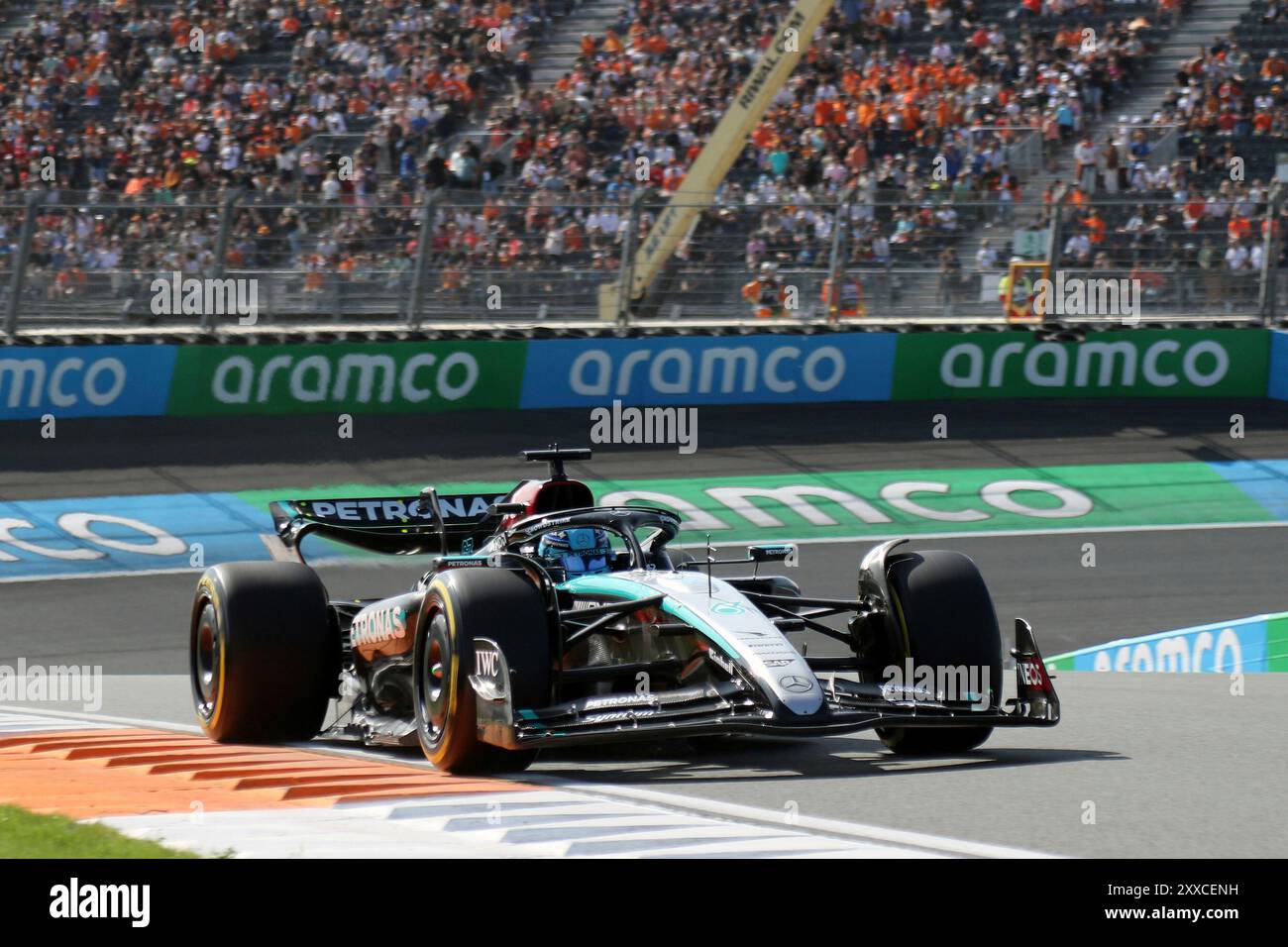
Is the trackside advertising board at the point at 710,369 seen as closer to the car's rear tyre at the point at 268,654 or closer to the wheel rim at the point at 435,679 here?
the car's rear tyre at the point at 268,654

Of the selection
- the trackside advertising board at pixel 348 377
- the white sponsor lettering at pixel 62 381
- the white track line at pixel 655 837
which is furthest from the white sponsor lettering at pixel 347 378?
the white track line at pixel 655 837

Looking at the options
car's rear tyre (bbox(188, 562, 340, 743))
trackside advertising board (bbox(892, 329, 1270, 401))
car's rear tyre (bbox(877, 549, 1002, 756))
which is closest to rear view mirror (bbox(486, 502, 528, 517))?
car's rear tyre (bbox(188, 562, 340, 743))

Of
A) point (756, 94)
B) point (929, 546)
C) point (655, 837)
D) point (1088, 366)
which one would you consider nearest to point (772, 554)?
point (655, 837)

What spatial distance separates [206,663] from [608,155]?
61.9ft

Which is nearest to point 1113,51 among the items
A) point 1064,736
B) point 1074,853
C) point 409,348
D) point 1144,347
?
point 1144,347

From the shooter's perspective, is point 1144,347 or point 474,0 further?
point 474,0

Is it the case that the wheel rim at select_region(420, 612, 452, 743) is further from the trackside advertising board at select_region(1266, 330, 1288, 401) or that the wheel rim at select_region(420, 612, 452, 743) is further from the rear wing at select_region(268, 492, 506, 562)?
the trackside advertising board at select_region(1266, 330, 1288, 401)

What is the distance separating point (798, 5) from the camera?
82.8 feet

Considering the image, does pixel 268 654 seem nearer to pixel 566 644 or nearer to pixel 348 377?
pixel 566 644

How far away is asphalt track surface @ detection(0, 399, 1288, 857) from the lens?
676cm

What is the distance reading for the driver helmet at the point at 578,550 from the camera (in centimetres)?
891

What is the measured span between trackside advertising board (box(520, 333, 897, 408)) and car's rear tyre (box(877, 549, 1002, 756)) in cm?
1234

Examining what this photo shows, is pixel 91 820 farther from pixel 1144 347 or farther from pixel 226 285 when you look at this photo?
pixel 1144 347
